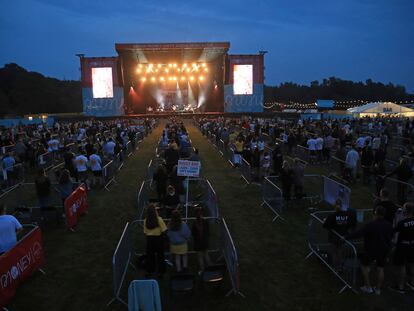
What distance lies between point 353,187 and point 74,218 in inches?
396

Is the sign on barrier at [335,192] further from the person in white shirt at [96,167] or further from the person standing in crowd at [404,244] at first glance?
the person in white shirt at [96,167]

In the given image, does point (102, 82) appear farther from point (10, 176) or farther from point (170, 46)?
point (10, 176)

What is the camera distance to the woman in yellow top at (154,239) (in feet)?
22.5

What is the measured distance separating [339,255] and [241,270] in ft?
6.40

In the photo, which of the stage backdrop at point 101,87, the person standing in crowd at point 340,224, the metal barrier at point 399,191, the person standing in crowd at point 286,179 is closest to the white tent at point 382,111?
the stage backdrop at point 101,87

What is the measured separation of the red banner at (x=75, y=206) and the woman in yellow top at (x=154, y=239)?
384cm

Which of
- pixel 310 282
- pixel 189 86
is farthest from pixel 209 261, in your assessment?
pixel 189 86

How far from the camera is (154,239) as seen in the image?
689 cm

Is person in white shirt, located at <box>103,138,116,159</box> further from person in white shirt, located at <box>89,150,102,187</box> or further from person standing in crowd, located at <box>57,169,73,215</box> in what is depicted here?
person standing in crowd, located at <box>57,169,73,215</box>

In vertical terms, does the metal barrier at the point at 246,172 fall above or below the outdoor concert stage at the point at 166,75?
below

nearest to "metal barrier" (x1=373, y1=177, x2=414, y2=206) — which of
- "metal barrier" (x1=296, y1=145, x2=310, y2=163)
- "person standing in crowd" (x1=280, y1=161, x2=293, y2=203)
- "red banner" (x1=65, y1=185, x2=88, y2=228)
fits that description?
"person standing in crowd" (x1=280, y1=161, x2=293, y2=203)

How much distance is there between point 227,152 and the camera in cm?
2200

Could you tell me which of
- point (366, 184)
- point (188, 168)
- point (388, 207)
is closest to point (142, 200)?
point (188, 168)

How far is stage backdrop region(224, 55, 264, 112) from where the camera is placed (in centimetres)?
4741
